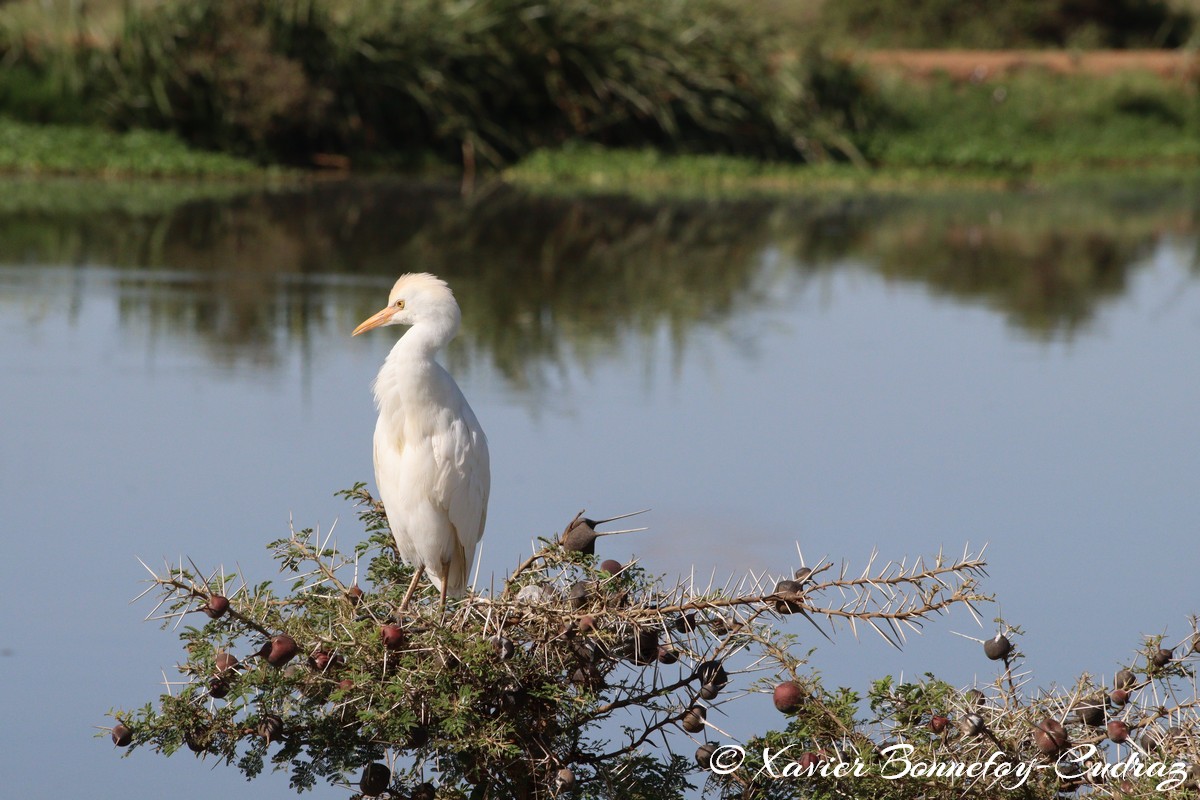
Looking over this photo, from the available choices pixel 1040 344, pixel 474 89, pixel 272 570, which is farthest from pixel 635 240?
pixel 272 570

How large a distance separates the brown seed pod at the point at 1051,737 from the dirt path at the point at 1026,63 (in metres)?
21.0

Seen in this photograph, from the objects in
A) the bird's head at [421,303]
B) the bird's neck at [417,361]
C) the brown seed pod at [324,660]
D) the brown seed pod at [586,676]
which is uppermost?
the bird's head at [421,303]

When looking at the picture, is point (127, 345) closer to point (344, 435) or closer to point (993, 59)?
point (344, 435)

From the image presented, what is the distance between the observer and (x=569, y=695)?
350cm

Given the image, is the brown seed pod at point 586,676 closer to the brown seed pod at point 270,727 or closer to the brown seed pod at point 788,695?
the brown seed pod at point 788,695

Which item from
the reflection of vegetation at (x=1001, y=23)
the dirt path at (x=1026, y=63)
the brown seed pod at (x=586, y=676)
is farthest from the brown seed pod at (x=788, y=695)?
the reflection of vegetation at (x=1001, y=23)

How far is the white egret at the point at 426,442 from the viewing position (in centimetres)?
427

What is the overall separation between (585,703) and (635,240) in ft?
37.0

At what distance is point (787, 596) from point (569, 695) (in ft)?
1.72

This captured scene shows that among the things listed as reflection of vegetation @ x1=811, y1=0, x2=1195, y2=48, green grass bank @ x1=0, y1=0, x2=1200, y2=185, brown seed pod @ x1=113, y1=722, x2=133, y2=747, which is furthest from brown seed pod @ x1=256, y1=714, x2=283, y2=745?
reflection of vegetation @ x1=811, y1=0, x2=1195, y2=48

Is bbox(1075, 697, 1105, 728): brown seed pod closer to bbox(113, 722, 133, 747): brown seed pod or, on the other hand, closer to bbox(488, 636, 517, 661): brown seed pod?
bbox(488, 636, 517, 661): brown seed pod

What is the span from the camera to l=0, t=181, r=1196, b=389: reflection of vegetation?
33.8 ft

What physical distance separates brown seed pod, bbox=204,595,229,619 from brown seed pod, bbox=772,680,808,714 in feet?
3.80

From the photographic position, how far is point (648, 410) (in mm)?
8203
